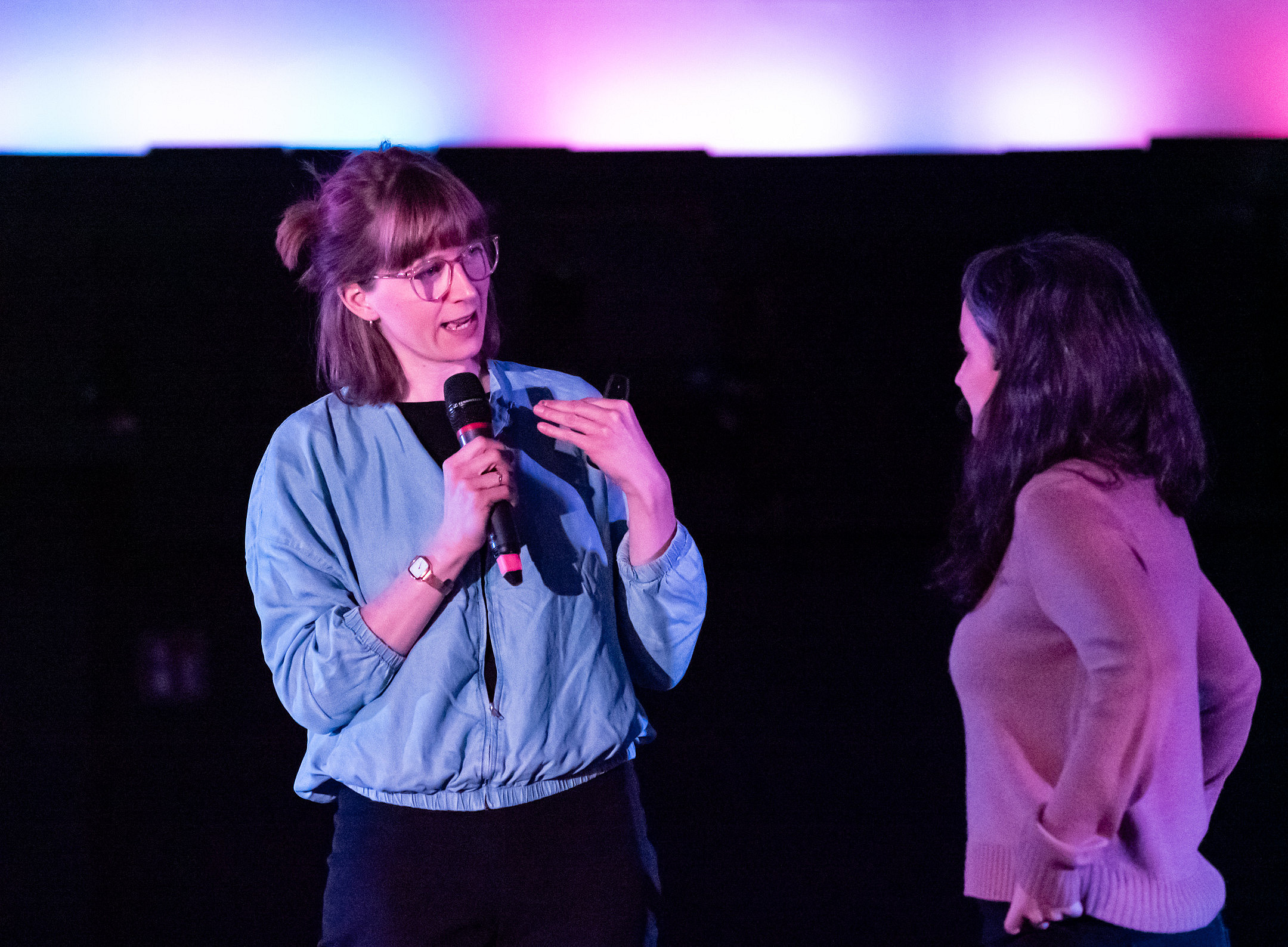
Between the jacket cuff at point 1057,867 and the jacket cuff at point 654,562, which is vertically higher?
the jacket cuff at point 654,562

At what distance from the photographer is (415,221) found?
1419mm

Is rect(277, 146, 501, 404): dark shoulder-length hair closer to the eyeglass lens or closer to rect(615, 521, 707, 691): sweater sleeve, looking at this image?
the eyeglass lens

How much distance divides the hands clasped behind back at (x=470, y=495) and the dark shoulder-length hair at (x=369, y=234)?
25cm

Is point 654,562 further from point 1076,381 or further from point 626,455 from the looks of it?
point 1076,381

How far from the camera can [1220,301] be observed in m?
2.51

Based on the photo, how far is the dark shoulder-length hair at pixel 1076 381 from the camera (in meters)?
1.30

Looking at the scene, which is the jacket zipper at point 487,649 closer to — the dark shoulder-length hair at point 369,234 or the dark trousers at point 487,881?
the dark trousers at point 487,881

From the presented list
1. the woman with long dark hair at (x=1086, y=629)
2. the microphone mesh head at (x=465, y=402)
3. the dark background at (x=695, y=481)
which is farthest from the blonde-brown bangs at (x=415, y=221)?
the dark background at (x=695, y=481)

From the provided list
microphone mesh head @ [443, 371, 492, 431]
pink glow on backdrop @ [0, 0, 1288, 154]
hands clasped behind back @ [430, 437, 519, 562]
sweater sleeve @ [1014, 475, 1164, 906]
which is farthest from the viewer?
pink glow on backdrop @ [0, 0, 1288, 154]

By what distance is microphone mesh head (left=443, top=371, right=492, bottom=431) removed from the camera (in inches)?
54.7

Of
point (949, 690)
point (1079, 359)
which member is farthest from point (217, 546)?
point (1079, 359)

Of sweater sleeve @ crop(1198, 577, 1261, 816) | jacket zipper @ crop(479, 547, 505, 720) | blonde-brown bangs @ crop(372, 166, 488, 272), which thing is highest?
blonde-brown bangs @ crop(372, 166, 488, 272)

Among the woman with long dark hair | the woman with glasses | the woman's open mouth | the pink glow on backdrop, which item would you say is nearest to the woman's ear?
the woman with glasses

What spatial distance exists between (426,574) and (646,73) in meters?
1.59
